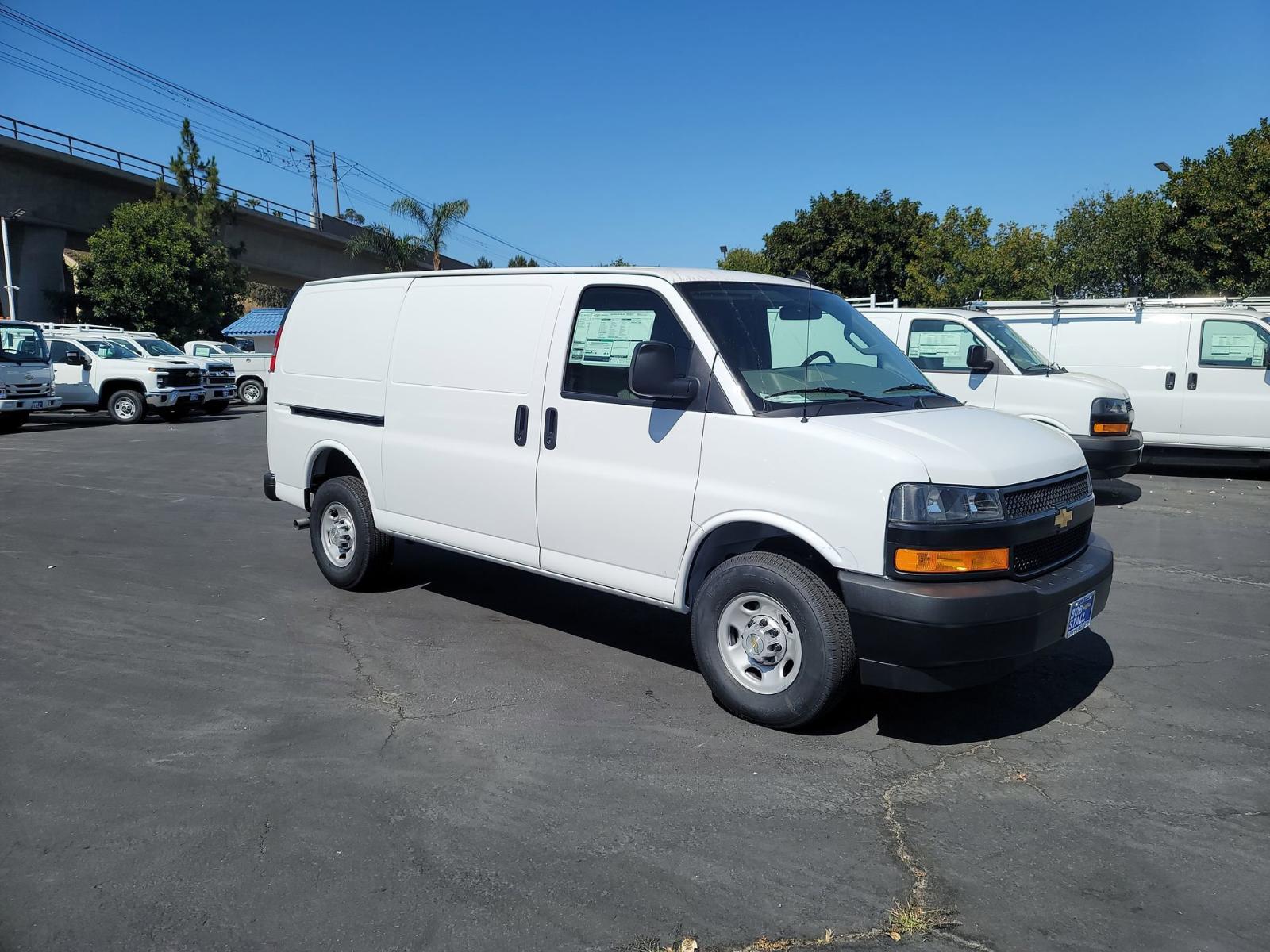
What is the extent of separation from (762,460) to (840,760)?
4.48 feet

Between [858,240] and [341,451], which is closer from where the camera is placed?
[341,451]

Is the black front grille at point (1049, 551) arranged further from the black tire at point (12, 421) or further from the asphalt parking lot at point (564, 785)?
the black tire at point (12, 421)

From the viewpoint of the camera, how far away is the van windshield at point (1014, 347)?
10.9m

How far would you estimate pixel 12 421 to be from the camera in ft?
63.2

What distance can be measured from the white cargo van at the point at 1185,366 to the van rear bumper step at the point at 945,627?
9.89 metres

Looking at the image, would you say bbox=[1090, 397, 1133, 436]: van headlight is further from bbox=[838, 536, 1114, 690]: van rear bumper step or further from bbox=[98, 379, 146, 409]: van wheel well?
bbox=[98, 379, 146, 409]: van wheel well

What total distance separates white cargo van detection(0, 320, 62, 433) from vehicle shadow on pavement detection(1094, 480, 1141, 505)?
1911cm

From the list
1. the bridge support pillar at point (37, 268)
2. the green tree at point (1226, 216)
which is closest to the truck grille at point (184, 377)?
the bridge support pillar at point (37, 268)

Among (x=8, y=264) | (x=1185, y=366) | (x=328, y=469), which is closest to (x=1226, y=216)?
(x=1185, y=366)

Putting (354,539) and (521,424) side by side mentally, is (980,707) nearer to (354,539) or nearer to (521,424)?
(521,424)

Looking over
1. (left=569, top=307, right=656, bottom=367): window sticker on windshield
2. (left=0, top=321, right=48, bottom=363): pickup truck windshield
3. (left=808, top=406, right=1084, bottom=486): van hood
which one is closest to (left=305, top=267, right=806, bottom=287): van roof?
(left=569, top=307, right=656, bottom=367): window sticker on windshield

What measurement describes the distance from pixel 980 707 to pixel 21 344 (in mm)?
20352

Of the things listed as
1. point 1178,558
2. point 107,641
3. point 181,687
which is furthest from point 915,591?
point 1178,558

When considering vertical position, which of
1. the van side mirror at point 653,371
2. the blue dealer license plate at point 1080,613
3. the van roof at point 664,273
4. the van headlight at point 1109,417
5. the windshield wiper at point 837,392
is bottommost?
the blue dealer license plate at point 1080,613
